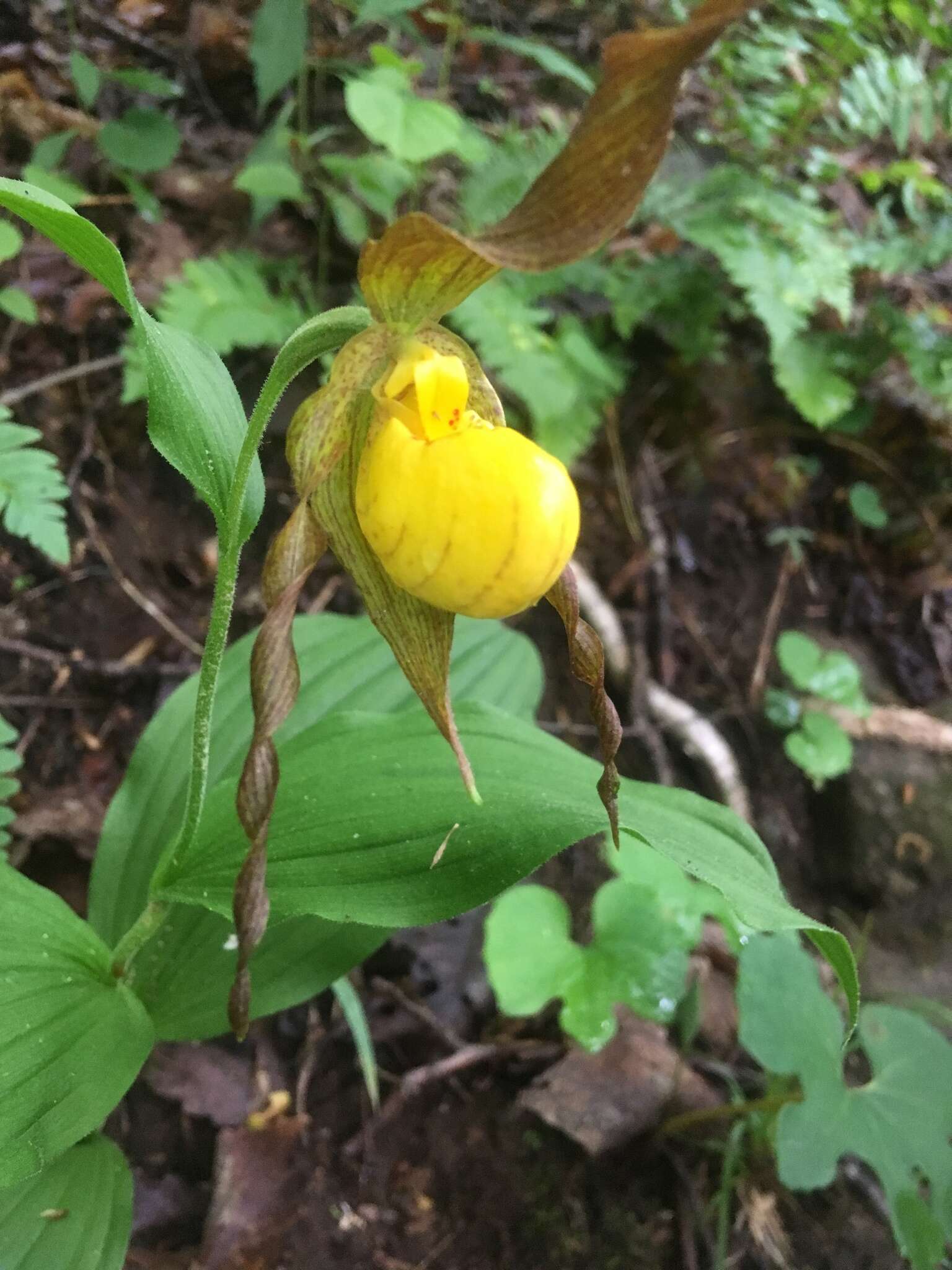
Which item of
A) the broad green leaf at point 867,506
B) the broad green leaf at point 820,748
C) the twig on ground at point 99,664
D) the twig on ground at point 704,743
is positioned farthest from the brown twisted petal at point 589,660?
the broad green leaf at point 867,506

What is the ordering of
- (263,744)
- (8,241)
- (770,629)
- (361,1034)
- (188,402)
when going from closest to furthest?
1. (263,744)
2. (188,402)
3. (361,1034)
4. (8,241)
5. (770,629)

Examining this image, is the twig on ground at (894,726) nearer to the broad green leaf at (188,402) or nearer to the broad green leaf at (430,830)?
the broad green leaf at (430,830)

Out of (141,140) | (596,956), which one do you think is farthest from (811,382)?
(141,140)

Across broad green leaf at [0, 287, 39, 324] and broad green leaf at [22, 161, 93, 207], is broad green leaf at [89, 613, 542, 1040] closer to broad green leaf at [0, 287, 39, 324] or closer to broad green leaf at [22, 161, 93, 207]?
broad green leaf at [0, 287, 39, 324]

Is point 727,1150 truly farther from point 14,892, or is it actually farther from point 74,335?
point 74,335

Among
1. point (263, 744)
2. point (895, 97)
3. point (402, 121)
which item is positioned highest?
point (895, 97)

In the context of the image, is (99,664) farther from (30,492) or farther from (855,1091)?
(855,1091)
